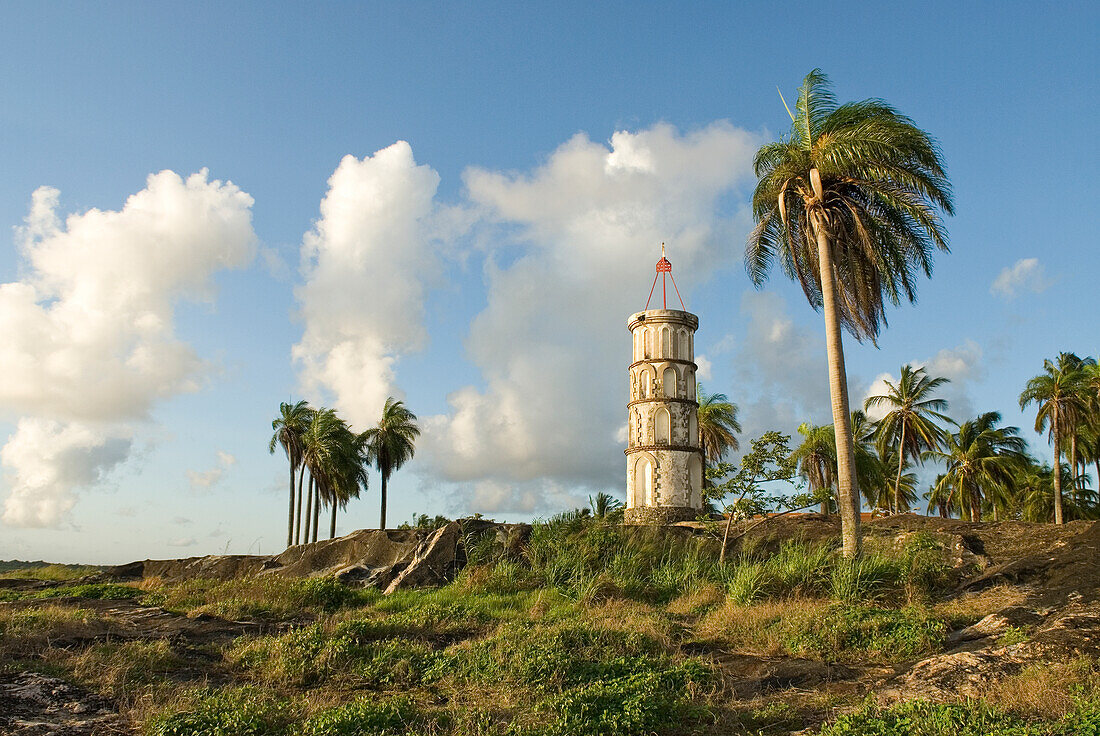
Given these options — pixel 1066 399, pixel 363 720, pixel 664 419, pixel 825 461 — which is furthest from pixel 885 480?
pixel 363 720

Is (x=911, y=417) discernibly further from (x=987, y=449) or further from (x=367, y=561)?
(x=367, y=561)

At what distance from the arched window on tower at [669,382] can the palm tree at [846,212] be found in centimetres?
915

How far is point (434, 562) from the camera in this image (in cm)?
1972

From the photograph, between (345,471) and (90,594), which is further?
(345,471)

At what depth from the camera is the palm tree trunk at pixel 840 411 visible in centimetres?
1625

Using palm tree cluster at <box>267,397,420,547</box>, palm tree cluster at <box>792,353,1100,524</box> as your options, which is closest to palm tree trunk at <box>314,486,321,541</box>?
palm tree cluster at <box>267,397,420,547</box>

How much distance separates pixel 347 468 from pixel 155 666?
113 feet

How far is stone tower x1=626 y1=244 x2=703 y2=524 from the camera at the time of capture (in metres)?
28.1

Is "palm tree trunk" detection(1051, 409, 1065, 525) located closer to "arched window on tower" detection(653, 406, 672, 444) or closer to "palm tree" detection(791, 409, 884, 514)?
"palm tree" detection(791, 409, 884, 514)

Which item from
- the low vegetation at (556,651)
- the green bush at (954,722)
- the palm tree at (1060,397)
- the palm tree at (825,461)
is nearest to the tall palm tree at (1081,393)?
the palm tree at (1060,397)

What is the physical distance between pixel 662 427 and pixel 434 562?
454 inches

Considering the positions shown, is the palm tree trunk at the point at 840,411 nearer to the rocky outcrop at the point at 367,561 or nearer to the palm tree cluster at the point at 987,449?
the rocky outcrop at the point at 367,561

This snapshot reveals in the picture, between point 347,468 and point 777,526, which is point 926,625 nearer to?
point 777,526

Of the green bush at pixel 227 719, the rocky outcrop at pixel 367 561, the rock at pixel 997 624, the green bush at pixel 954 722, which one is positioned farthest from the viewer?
the rocky outcrop at pixel 367 561
